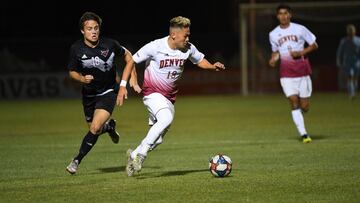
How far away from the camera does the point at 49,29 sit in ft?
146

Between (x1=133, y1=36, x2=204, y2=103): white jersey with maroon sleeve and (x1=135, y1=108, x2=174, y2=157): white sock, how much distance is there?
1.31 ft

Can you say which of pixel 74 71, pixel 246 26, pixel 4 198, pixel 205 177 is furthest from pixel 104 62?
pixel 246 26

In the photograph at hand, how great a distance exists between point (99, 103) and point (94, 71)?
44 centimetres

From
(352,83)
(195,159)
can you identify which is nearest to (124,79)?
(195,159)

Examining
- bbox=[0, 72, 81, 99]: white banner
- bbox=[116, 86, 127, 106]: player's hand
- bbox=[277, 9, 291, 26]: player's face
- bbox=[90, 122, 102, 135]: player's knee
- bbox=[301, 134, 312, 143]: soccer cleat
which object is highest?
bbox=[116, 86, 127, 106]: player's hand

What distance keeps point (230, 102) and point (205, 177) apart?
718 inches

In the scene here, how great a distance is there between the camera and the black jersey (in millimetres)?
11172

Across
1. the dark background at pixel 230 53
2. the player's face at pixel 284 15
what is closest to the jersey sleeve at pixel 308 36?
the player's face at pixel 284 15

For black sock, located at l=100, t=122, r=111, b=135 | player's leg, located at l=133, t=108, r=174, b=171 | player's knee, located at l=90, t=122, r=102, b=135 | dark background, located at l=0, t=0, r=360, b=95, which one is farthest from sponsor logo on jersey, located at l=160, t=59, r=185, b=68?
dark background, located at l=0, t=0, r=360, b=95

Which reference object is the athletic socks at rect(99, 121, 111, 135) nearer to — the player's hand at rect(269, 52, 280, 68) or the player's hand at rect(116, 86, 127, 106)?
the player's hand at rect(116, 86, 127, 106)

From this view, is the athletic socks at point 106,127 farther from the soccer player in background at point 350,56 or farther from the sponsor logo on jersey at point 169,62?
the soccer player in background at point 350,56

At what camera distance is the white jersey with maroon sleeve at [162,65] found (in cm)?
1098

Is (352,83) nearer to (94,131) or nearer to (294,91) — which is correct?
(294,91)

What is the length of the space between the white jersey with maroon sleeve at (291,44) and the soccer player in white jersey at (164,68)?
14.8ft
